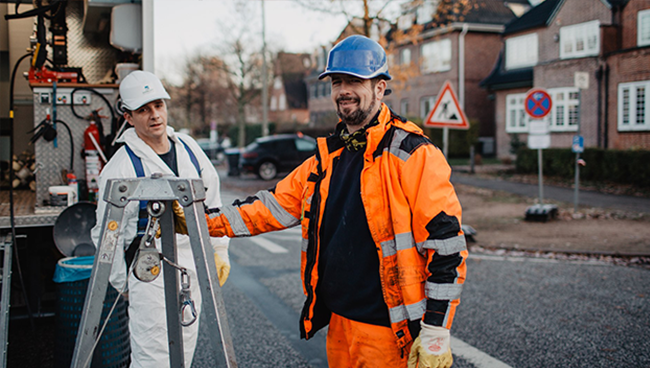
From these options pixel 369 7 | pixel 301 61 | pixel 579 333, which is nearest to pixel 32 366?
pixel 579 333

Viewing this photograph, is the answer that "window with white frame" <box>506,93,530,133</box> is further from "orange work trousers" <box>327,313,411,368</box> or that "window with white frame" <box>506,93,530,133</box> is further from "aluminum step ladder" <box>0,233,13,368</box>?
"orange work trousers" <box>327,313,411,368</box>

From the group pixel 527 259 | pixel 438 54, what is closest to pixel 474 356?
pixel 527 259

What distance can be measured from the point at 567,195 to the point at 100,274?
1585 cm

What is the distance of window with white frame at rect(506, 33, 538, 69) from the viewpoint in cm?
3008

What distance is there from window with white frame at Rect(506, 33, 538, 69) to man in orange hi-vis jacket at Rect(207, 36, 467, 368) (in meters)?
29.9

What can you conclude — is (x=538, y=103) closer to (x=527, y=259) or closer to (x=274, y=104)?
(x=527, y=259)

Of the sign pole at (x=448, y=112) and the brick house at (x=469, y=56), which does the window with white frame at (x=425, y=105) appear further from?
the sign pole at (x=448, y=112)

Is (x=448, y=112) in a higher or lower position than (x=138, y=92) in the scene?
higher

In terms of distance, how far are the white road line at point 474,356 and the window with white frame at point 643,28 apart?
23.0 meters

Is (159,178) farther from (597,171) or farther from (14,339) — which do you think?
(597,171)

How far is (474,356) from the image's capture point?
15.3 feet

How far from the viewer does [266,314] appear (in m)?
5.92

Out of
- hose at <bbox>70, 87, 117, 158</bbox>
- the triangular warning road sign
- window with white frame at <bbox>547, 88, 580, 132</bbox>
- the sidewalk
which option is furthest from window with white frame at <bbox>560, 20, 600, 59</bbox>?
hose at <bbox>70, 87, 117, 158</bbox>

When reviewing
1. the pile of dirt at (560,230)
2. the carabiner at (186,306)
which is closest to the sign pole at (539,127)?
the pile of dirt at (560,230)
